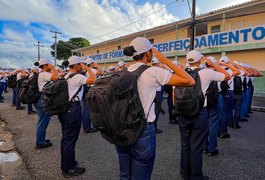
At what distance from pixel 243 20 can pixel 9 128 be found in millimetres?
16423

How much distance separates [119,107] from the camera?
1757 mm

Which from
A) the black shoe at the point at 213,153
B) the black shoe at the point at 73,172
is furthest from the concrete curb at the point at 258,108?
the black shoe at the point at 73,172

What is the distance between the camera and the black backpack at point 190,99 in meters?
→ 2.92

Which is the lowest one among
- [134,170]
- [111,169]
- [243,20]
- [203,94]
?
[111,169]

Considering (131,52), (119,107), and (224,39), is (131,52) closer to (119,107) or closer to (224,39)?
(119,107)

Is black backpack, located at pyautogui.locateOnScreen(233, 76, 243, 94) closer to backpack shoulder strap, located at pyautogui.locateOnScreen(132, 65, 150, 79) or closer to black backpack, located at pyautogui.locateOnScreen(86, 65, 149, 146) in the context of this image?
backpack shoulder strap, located at pyautogui.locateOnScreen(132, 65, 150, 79)

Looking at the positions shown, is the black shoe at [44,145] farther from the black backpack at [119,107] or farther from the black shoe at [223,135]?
the black shoe at [223,135]

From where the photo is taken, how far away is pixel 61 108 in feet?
10.8

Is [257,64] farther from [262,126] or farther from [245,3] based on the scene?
[262,126]

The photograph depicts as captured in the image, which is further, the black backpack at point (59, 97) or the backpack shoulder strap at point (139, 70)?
the black backpack at point (59, 97)

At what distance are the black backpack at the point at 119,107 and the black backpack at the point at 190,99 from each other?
4.10 feet

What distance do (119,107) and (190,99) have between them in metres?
1.49

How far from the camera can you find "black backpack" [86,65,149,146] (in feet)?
5.72

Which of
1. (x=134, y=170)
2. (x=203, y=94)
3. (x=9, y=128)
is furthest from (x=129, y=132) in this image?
(x=9, y=128)
